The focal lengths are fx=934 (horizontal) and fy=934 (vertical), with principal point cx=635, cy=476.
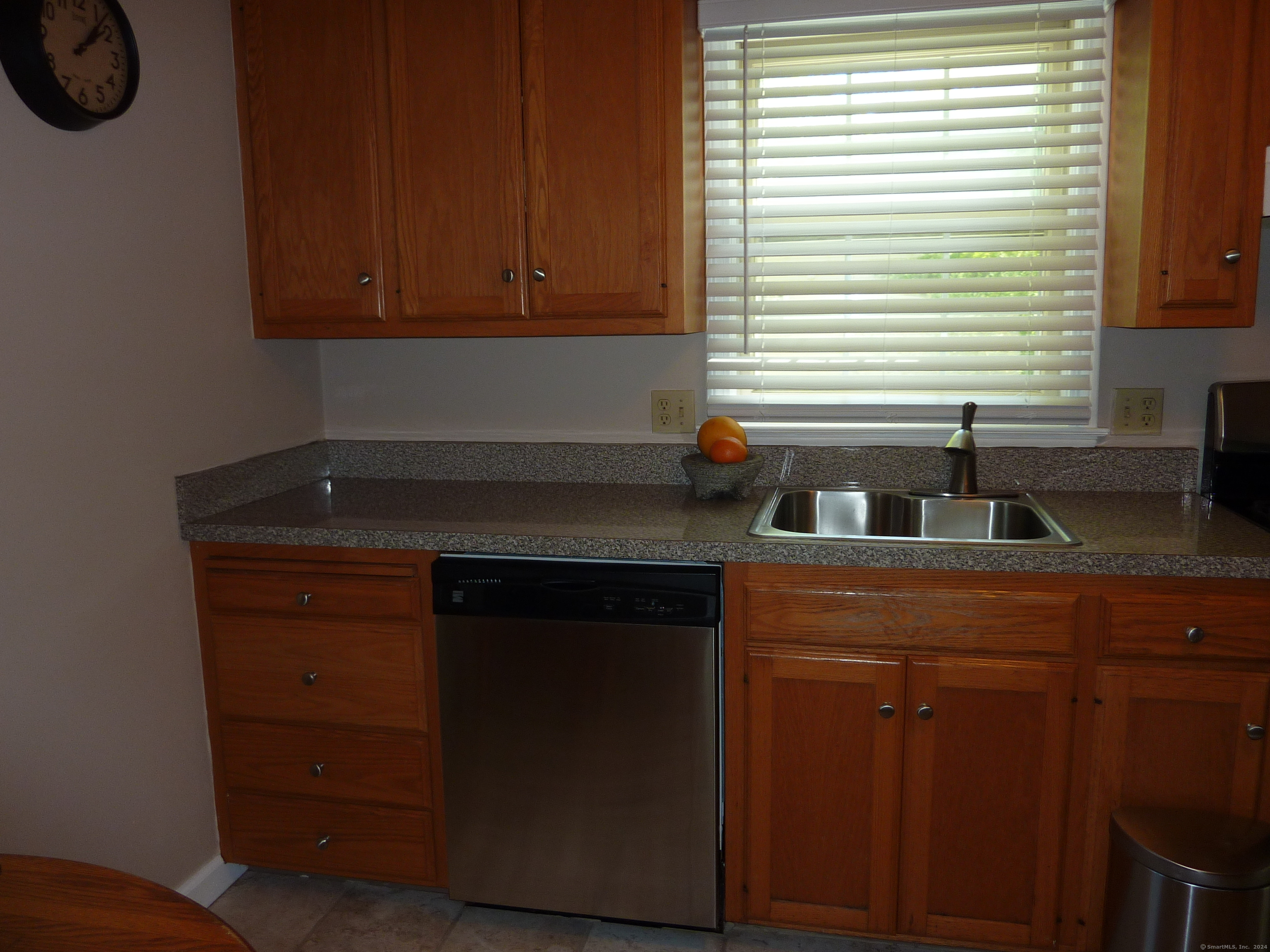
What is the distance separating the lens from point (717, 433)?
2.22 metres

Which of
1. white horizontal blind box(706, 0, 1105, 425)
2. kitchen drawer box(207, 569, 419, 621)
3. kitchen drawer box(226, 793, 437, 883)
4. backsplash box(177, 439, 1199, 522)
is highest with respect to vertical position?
white horizontal blind box(706, 0, 1105, 425)

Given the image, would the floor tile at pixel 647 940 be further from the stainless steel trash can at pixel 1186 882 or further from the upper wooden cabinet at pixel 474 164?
the upper wooden cabinet at pixel 474 164

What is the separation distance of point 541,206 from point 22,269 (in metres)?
1.02

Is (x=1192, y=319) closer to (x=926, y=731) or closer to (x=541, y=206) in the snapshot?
(x=926, y=731)

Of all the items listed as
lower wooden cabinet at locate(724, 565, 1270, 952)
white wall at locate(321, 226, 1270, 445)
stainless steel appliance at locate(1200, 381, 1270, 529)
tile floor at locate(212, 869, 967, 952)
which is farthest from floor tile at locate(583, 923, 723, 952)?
stainless steel appliance at locate(1200, 381, 1270, 529)

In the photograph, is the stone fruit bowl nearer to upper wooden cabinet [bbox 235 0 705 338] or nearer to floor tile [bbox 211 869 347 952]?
upper wooden cabinet [bbox 235 0 705 338]

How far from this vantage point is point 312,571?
6.74 ft

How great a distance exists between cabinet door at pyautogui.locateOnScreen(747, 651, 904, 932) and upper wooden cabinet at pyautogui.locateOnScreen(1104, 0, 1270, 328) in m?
0.97

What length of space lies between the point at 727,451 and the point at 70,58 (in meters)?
1.52

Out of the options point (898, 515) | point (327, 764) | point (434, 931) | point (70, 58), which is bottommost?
point (434, 931)

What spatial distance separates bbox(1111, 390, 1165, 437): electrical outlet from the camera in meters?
2.24

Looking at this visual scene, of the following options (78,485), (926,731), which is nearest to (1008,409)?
(926,731)

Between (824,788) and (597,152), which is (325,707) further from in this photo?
(597,152)

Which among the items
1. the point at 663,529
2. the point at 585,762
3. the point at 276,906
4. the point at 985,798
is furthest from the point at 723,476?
the point at 276,906
